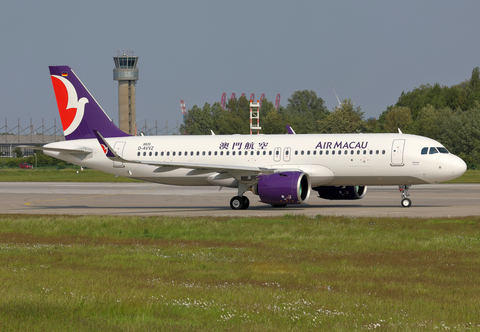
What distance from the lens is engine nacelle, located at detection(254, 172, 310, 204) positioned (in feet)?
93.4

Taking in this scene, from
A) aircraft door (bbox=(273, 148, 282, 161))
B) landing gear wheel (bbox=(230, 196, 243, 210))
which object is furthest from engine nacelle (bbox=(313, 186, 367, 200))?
landing gear wheel (bbox=(230, 196, 243, 210))

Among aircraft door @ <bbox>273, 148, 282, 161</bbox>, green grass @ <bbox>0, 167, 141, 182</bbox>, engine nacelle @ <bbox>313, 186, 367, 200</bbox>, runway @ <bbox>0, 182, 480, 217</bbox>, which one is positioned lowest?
runway @ <bbox>0, 182, 480, 217</bbox>

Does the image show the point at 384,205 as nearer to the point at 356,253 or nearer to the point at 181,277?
the point at 356,253

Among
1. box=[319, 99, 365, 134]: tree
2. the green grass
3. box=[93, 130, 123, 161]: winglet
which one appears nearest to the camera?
box=[93, 130, 123, 161]: winglet

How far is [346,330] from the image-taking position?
26.0 feet

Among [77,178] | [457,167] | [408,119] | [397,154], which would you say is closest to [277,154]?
[397,154]

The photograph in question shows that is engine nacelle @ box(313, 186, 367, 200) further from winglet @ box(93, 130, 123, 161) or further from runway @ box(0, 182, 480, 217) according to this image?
winglet @ box(93, 130, 123, 161)

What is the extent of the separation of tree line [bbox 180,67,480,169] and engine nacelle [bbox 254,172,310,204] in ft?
162

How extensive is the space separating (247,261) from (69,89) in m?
24.9

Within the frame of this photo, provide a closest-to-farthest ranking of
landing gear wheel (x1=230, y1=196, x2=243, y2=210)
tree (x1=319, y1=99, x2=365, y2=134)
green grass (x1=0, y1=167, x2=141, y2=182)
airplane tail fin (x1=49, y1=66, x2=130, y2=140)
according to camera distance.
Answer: landing gear wheel (x1=230, y1=196, x2=243, y2=210)
airplane tail fin (x1=49, y1=66, x2=130, y2=140)
green grass (x1=0, y1=167, x2=141, y2=182)
tree (x1=319, y1=99, x2=365, y2=134)

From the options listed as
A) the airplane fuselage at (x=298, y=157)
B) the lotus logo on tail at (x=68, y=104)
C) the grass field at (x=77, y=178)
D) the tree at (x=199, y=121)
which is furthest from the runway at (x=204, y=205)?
the tree at (x=199, y=121)

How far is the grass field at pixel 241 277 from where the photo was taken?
8.48 m

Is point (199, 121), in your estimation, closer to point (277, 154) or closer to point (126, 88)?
point (126, 88)

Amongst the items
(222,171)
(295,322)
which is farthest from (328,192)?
(295,322)
